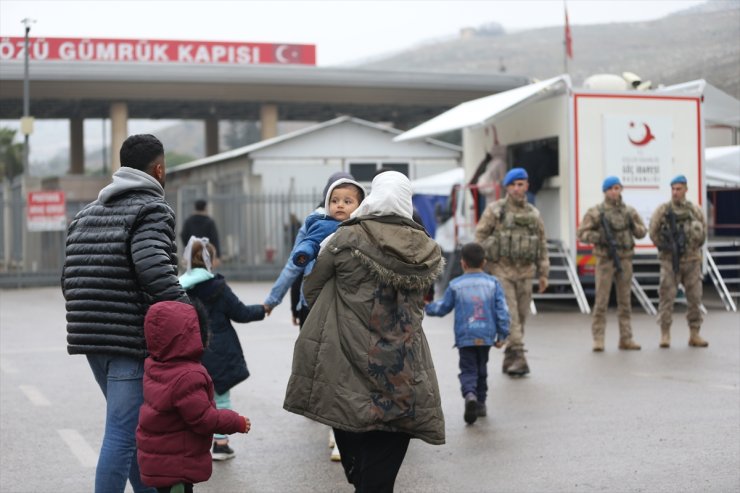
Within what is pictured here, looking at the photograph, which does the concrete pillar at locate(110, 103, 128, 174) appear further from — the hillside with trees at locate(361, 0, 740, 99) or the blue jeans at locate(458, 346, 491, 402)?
the blue jeans at locate(458, 346, 491, 402)

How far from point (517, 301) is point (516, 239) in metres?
0.60

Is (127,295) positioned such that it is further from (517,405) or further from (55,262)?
(55,262)

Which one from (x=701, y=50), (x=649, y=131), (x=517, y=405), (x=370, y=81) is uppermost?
(x=370, y=81)

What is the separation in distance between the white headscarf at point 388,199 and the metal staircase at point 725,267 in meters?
13.3

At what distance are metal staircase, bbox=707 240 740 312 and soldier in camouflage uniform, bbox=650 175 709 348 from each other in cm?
477

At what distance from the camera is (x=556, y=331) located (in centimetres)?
1446

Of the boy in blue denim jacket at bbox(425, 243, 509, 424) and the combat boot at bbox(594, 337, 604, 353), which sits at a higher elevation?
the boy in blue denim jacket at bbox(425, 243, 509, 424)

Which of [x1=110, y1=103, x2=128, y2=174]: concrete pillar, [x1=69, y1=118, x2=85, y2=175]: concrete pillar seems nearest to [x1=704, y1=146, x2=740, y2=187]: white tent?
[x1=110, y1=103, x2=128, y2=174]: concrete pillar

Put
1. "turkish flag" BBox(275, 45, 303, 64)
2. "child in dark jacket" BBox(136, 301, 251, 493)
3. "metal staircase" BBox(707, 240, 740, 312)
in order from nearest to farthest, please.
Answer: "child in dark jacket" BBox(136, 301, 251, 493) < "metal staircase" BBox(707, 240, 740, 312) < "turkish flag" BBox(275, 45, 303, 64)

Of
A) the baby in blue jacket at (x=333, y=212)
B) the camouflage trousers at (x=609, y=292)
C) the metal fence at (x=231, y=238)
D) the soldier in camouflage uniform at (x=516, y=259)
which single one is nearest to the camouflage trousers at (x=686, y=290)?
the camouflage trousers at (x=609, y=292)

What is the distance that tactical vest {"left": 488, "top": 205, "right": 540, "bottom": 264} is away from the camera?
1040 centimetres

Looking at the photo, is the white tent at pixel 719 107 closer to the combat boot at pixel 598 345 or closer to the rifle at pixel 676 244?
the rifle at pixel 676 244

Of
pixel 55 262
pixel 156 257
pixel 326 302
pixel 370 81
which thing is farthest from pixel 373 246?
pixel 370 81

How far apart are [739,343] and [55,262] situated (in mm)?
17405
